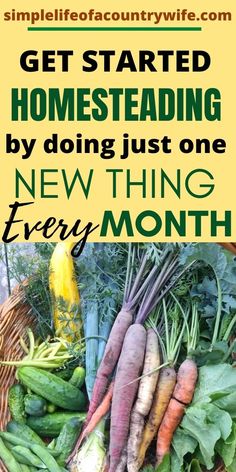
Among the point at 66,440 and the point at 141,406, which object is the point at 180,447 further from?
the point at 66,440

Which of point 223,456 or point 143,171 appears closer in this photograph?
point 223,456

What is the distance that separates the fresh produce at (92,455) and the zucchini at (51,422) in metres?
0.09

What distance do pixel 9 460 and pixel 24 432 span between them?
5.5 inches

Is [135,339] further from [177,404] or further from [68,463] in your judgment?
[68,463]

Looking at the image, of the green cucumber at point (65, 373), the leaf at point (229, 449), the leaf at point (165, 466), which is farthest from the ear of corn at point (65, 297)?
the leaf at point (229, 449)

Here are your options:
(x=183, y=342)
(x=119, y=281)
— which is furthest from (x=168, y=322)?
(x=119, y=281)

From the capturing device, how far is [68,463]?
93.7 inches

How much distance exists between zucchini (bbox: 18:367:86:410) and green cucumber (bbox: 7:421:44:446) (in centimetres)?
14

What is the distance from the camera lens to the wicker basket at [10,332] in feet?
8.27

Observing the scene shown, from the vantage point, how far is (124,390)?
2.33 metres

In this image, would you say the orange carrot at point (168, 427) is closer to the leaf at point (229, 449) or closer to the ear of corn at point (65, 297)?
the leaf at point (229, 449)

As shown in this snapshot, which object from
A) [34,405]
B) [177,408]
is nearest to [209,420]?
[177,408]

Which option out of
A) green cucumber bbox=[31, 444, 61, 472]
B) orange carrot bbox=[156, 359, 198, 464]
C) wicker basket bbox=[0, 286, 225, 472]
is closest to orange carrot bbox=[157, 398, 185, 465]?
orange carrot bbox=[156, 359, 198, 464]

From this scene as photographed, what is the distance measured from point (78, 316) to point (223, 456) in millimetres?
817
